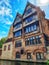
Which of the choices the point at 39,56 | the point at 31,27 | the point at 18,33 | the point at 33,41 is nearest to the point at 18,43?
the point at 18,33

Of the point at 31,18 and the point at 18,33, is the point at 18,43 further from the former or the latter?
the point at 31,18

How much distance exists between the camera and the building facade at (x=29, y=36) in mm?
8047

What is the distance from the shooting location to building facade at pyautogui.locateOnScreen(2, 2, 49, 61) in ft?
26.4

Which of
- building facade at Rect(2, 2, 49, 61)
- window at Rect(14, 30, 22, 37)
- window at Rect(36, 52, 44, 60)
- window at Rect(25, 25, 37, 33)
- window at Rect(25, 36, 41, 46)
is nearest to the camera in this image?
window at Rect(36, 52, 44, 60)

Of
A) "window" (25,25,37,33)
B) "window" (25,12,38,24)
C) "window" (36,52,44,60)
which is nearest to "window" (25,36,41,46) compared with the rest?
"window" (25,25,37,33)

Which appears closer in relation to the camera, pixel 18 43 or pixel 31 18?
pixel 31 18

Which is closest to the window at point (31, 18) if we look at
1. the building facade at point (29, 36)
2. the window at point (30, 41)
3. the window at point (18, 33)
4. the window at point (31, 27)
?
the building facade at point (29, 36)

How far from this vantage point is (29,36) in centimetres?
891

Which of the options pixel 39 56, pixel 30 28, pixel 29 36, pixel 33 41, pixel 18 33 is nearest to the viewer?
pixel 39 56

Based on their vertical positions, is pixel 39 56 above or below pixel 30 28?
below

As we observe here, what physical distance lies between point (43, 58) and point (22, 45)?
6.41 ft

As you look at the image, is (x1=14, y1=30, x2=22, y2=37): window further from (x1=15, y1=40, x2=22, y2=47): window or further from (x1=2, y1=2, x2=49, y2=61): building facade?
(x1=15, y1=40, x2=22, y2=47): window

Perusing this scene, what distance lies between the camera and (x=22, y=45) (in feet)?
30.5

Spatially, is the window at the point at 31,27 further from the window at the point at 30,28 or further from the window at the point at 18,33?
the window at the point at 18,33
